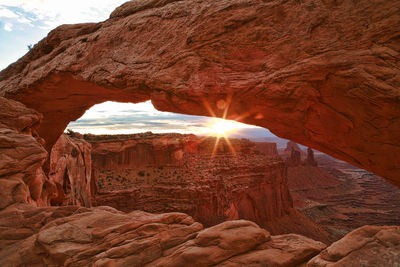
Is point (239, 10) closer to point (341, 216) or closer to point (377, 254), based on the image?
point (377, 254)

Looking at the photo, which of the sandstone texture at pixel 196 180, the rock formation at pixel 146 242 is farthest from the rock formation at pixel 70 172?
the sandstone texture at pixel 196 180

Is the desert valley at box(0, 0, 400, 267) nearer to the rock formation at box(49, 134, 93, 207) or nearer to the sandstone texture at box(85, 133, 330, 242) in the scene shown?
the rock formation at box(49, 134, 93, 207)

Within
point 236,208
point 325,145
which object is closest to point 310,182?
point 236,208

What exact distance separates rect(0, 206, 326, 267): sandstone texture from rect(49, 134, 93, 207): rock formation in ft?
19.3

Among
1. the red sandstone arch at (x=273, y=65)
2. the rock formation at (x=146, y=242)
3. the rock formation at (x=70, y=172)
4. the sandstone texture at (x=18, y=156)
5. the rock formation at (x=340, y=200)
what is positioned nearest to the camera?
the rock formation at (x=146, y=242)

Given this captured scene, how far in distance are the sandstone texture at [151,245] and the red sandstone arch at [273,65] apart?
88.8 inches

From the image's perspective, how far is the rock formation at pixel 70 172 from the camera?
10422mm

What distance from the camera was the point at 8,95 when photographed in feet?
27.2

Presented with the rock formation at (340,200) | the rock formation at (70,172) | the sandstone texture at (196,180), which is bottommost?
the rock formation at (340,200)

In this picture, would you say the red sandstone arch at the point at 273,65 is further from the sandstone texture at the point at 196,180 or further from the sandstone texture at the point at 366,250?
the sandstone texture at the point at 196,180

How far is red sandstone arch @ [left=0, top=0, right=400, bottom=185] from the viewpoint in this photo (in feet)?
12.5

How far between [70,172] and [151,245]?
9.90 metres

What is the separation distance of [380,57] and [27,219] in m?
7.60

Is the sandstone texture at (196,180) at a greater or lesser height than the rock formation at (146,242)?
lesser
